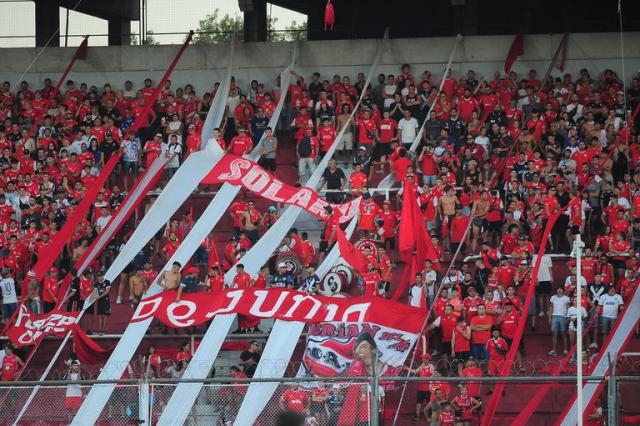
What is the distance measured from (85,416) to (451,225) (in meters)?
9.40

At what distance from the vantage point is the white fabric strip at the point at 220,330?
18.1 metres

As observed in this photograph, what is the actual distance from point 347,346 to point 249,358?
1.68 metres

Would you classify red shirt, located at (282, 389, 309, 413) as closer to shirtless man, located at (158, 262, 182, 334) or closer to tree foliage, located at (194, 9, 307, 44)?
shirtless man, located at (158, 262, 182, 334)

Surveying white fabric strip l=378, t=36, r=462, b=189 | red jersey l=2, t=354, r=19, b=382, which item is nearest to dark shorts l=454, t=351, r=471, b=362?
white fabric strip l=378, t=36, r=462, b=189

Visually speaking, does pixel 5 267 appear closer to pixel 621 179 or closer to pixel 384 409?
pixel 384 409

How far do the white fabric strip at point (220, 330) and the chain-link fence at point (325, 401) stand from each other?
17 cm

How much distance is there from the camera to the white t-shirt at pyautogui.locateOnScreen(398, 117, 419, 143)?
1124 inches

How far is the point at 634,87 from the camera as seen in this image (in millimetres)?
29734

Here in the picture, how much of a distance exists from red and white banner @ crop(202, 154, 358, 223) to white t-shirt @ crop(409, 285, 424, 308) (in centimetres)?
264

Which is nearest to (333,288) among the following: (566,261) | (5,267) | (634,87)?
(566,261)

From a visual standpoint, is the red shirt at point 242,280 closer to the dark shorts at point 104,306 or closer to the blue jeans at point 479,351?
the dark shorts at point 104,306

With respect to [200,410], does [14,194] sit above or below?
above

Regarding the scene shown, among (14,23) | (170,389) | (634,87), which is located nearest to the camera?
(170,389)

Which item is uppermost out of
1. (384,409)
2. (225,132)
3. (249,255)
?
(225,132)
